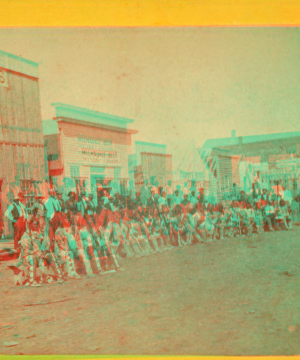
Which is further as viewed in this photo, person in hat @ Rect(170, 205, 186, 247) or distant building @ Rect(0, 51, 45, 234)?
person in hat @ Rect(170, 205, 186, 247)

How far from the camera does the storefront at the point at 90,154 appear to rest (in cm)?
332

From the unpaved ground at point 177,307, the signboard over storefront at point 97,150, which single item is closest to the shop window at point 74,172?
the signboard over storefront at point 97,150

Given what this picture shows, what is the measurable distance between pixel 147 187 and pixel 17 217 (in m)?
1.30

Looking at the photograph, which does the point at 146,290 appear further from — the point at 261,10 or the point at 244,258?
the point at 261,10

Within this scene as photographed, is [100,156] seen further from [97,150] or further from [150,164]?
[150,164]

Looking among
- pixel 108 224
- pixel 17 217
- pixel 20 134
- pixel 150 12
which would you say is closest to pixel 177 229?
pixel 108 224

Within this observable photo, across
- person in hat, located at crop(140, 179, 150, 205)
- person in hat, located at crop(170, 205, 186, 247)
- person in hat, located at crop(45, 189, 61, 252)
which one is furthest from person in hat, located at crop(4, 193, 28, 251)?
person in hat, located at crop(170, 205, 186, 247)

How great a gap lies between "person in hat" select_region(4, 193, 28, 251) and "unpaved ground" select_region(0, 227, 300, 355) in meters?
0.34

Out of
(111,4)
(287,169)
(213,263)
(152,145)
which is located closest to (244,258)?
(213,263)

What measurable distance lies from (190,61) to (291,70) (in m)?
0.93

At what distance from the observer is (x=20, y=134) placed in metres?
3.41

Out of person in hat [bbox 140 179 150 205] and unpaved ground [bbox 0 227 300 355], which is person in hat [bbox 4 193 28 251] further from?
person in hat [bbox 140 179 150 205]

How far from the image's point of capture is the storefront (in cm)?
332

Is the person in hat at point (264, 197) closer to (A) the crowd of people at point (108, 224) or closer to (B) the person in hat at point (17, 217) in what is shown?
(A) the crowd of people at point (108, 224)
